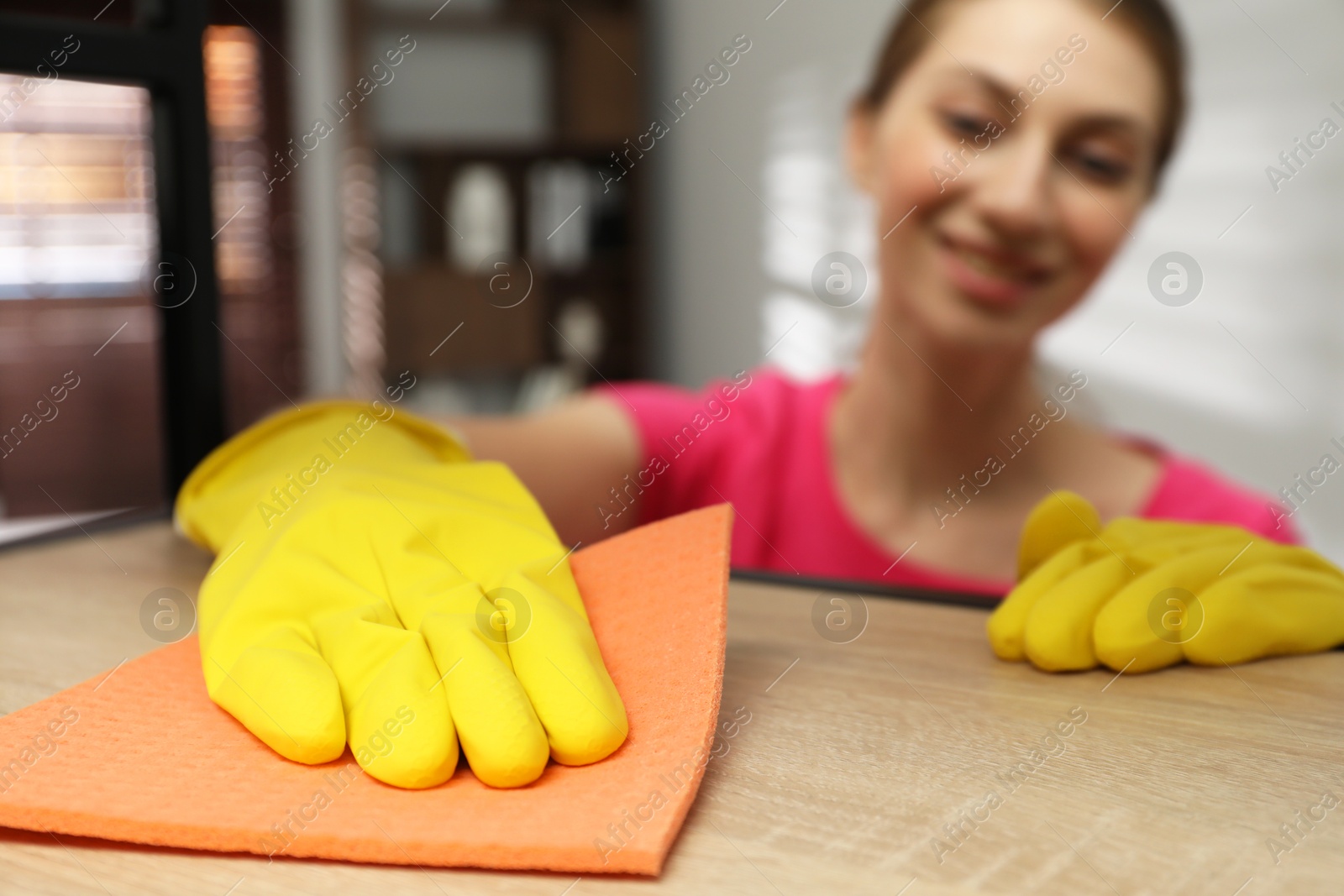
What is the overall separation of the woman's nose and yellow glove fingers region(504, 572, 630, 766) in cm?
87

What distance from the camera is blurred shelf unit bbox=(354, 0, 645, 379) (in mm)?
2996

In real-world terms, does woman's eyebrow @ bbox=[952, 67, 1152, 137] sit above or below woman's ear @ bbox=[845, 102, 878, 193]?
above

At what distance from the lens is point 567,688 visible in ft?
1.32

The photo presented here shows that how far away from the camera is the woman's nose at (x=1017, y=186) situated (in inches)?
44.7

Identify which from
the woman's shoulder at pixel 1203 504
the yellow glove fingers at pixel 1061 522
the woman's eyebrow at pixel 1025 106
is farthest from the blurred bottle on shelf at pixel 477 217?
the yellow glove fingers at pixel 1061 522

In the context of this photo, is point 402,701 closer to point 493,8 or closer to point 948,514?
point 948,514

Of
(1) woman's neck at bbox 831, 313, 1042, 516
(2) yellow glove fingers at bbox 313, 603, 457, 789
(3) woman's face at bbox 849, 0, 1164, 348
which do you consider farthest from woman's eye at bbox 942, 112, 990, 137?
(2) yellow glove fingers at bbox 313, 603, 457, 789

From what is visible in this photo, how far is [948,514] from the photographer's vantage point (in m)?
1.34

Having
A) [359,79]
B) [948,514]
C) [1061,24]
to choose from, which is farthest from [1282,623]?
[359,79]

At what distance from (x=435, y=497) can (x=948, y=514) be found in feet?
3.03

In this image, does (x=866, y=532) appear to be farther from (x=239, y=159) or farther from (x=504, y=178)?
(x=239, y=159)

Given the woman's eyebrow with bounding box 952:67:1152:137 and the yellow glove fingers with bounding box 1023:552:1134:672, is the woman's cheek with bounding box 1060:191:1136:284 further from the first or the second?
the yellow glove fingers with bounding box 1023:552:1134:672

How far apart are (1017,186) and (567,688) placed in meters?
0.91

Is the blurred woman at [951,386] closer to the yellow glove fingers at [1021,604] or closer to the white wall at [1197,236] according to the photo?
the yellow glove fingers at [1021,604]
